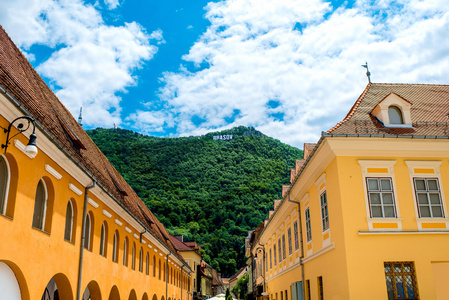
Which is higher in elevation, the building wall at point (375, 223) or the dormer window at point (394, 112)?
the dormer window at point (394, 112)

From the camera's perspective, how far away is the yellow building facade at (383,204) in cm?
1289

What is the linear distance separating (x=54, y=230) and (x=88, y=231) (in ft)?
10.6

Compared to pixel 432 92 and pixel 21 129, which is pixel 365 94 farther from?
pixel 21 129

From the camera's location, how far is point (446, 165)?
1439 cm

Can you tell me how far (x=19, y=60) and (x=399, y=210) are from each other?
13526 millimetres

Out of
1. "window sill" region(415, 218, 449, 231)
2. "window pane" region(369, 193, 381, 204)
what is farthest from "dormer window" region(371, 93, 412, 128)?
"window sill" region(415, 218, 449, 231)

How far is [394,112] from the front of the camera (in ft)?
50.1

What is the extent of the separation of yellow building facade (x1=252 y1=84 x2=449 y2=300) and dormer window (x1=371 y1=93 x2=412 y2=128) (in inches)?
1.3

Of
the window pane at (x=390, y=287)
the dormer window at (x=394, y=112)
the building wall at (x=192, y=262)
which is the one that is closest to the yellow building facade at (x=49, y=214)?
the window pane at (x=390, y=287)

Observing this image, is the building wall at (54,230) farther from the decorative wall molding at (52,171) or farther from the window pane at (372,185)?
the window pane at (372,185)

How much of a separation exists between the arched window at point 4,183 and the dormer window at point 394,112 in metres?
12.1

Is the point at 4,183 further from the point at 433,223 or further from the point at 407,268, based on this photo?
the point at 433,223

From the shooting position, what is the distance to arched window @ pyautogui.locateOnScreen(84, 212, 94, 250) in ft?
46.2

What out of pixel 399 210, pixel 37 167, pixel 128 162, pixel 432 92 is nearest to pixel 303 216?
pixel 399 210
